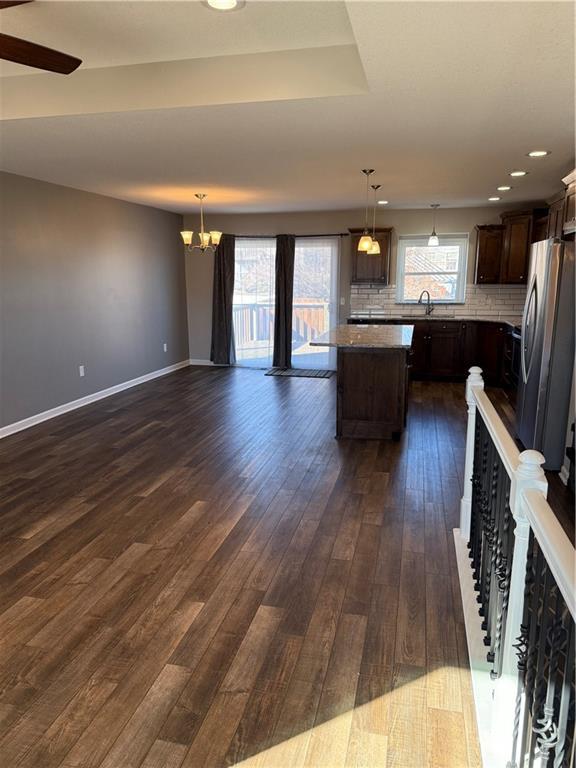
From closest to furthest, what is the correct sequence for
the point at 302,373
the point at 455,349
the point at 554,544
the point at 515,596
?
the point at 554,544
the point at 515,596
the point at 455,349
the point at 302,373

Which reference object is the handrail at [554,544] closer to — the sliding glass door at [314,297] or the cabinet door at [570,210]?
the cabinet door at [570,210]

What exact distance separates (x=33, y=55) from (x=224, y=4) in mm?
810

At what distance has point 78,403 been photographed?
6.04m

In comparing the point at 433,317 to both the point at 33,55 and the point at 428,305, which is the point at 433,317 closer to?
the point at 428,305

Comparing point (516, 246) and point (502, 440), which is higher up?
point (516, 246)

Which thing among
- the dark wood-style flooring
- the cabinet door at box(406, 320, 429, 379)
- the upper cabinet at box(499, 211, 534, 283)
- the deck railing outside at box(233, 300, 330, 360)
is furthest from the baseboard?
the upper cabinet at box(499, 211, 534, 283)

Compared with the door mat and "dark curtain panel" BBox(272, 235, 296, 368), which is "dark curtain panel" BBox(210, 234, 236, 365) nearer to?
"dark curtain panel" BBox(272, 235, 296, 368)

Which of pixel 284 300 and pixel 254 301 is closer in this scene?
pixel 284 300

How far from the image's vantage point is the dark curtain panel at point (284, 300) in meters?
8.10

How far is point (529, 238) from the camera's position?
6906 millimetres

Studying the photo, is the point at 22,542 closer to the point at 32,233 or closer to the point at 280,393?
the point at 32,233

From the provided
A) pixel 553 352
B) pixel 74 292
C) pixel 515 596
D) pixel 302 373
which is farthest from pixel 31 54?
pixel 302 373

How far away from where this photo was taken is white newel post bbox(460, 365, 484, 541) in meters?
2.59

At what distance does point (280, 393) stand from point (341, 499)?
326 centimetres
